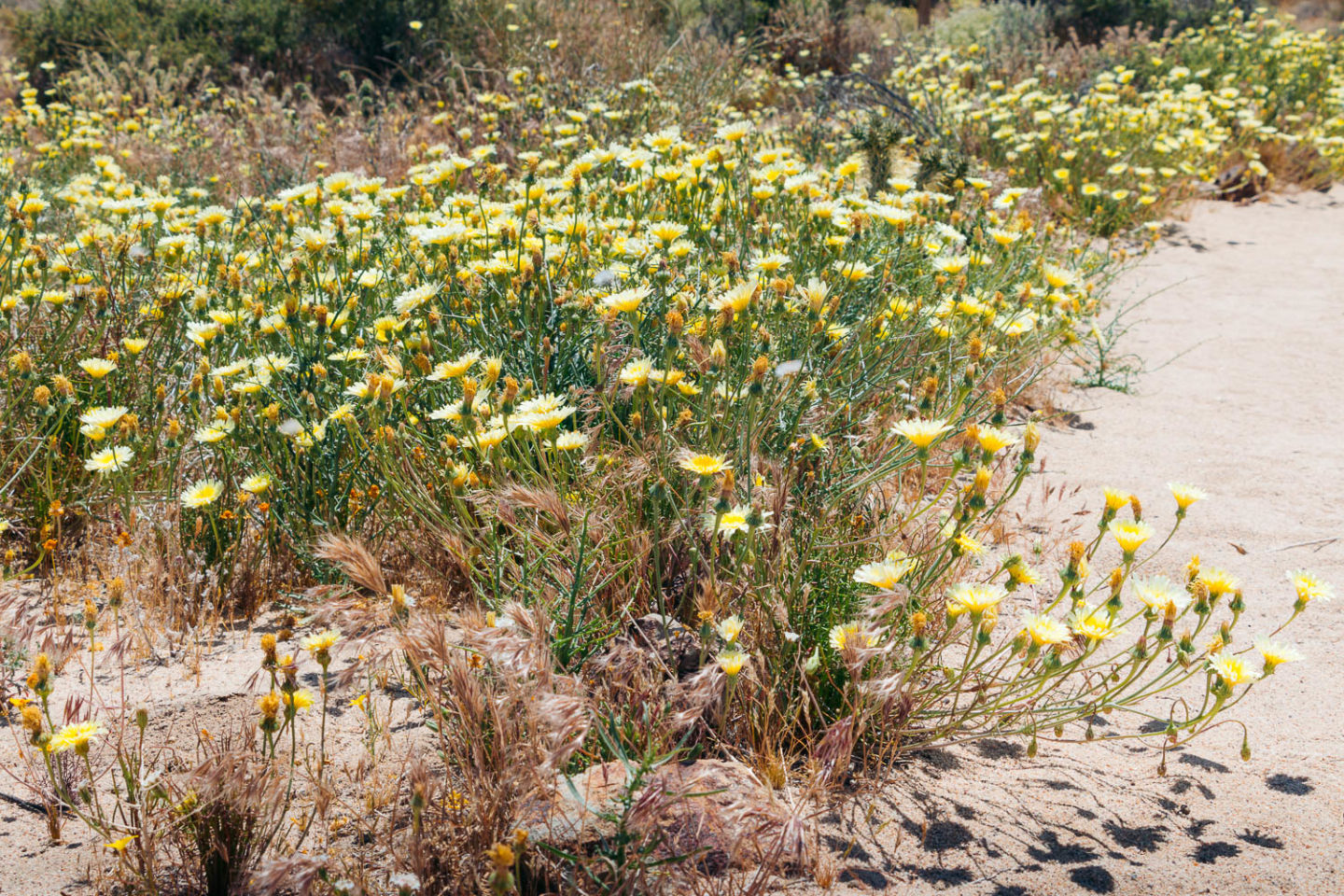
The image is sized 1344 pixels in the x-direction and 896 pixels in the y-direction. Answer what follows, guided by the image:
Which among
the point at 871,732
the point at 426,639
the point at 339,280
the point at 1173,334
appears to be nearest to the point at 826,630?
the point at 871,732

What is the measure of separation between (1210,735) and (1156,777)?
271 millimetres

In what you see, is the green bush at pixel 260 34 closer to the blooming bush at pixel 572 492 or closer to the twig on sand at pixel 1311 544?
the blooming bush at pixel 572 492

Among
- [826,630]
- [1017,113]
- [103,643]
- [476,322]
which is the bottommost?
[103,643]

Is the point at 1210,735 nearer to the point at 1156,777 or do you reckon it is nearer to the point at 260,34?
the point at 1156,777

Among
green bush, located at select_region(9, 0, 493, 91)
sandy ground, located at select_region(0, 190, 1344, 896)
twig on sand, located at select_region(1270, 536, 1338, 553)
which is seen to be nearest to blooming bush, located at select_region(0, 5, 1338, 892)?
sandy ground, located at select_region(0, 190, 1344, 896)

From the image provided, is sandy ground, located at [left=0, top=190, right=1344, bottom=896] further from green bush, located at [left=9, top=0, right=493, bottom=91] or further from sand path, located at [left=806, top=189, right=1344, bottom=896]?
green bush, located at [left=9, top=0, right=493, bottom=91]

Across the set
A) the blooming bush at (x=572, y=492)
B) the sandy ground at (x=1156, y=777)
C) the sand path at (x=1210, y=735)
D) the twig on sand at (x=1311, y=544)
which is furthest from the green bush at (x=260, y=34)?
the twig on sand at (x=1311, y=544)

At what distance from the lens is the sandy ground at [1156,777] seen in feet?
5.61

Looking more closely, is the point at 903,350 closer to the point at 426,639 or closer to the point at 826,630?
the point at 826,630

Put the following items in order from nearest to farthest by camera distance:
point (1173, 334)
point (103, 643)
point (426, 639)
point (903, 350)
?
1. point (426, 639)
2. point (103, 643)
3. point (903, 350)
4. point (1173, 334)

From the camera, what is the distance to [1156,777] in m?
2.01

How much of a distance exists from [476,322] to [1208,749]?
2.15m

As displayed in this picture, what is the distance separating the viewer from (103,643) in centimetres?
238

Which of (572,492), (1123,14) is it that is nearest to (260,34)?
(572,492)
